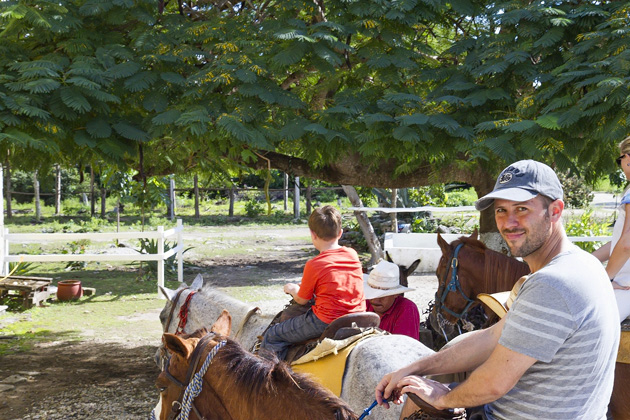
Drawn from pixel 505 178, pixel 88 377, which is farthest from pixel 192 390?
pixel 88 377

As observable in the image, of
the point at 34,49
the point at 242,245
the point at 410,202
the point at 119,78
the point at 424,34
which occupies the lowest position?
the point at 242,245

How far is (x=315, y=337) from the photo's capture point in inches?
167

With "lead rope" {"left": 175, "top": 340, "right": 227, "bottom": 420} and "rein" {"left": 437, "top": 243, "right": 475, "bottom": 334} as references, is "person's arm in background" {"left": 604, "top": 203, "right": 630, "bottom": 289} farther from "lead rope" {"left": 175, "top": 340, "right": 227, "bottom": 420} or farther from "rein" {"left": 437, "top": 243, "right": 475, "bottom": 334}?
"lead rope" {"left": 175, "top": 340, "right": 227, "bottom": 420}

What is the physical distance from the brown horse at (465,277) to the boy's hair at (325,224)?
3.94 ft

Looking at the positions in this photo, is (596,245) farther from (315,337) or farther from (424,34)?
(315,337)

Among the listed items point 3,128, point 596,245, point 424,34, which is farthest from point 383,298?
point 596,245

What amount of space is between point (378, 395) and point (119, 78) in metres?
5.07

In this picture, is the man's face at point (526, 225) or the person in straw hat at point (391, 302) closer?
the man's face at point (526, 225)

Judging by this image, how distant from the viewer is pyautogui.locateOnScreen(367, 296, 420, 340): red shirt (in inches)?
193

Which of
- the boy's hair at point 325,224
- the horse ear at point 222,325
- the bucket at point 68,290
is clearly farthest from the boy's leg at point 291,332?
the bucket at point 68,290

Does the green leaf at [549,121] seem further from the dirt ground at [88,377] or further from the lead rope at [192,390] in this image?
the dirt ground at [88,377]

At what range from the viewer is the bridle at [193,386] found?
7.58ft

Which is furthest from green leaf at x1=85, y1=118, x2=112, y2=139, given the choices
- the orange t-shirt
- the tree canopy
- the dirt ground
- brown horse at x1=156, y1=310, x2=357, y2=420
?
brown horse at x1=156, y1=310, x2=357, y2=420

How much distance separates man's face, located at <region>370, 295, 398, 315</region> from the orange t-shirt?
781mm
